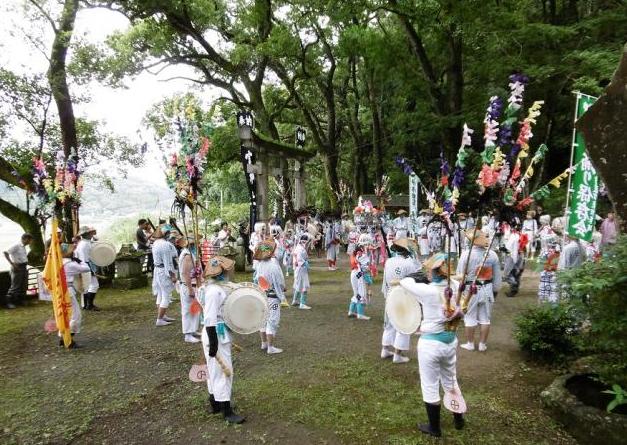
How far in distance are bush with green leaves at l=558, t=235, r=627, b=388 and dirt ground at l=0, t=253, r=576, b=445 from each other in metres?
1.15

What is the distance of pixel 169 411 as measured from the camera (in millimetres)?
5535

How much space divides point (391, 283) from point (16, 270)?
10.6 m

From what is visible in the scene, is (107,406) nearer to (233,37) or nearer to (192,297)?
(192,297)

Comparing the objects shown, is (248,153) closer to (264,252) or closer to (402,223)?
(402,223)

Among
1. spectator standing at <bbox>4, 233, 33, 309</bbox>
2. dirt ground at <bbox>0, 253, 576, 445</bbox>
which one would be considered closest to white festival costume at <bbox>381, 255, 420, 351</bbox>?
dirt ground at <bbox>0, 253, 576, 445</bbox>

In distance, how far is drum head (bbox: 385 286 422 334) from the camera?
4883 mm

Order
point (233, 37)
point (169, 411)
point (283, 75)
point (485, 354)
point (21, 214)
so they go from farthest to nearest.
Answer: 1. point (283, 75)
2. point (233, 37)
3. point (21, 214)
4. point (485, 354)
5. point (169, 411)

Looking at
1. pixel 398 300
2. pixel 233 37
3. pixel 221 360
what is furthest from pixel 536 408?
pixel 233 37

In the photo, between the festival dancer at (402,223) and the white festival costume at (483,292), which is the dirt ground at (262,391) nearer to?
the white festival costume at (483,292)

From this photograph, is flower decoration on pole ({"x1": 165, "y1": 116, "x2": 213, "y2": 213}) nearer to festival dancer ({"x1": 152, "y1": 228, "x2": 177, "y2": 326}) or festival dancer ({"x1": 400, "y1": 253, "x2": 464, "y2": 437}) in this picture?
festival dancer ({"x1": 400, "y1": 253, "x2": 464, "y2": 437})

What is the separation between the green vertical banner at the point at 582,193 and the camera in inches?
292

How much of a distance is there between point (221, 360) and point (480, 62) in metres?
18.8

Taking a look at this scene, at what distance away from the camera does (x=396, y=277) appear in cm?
747

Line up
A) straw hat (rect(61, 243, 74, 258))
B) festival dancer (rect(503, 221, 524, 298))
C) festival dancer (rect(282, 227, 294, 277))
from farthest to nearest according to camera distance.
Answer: festival dancer (rect(282, 227, 294, 277)) < festival dancer (rect(503, 221, 524, 298)) < straw hat (rect(61, 243, 74, 258))
